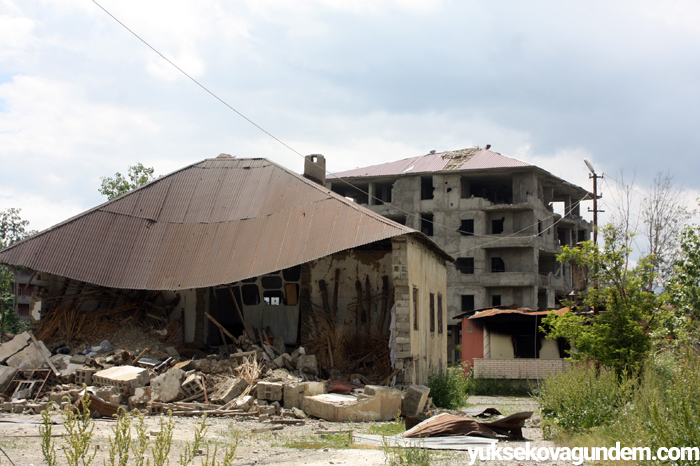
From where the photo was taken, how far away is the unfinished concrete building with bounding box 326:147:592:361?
4434 centimetres

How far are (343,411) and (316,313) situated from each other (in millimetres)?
4293

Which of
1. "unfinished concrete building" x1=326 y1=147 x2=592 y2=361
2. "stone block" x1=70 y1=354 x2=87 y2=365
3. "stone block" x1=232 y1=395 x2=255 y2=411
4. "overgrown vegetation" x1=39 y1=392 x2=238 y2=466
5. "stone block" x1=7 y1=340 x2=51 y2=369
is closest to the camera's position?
"overgrown vegetation" x1=39 y1=392 x2=238 y2=466

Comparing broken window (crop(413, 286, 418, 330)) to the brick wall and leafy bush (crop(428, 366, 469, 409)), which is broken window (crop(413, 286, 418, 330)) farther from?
the brick wall

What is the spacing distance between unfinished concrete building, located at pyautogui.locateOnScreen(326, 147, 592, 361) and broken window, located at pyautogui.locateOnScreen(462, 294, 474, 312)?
5 centimetres

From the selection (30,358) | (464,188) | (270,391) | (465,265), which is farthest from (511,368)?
(464,188)

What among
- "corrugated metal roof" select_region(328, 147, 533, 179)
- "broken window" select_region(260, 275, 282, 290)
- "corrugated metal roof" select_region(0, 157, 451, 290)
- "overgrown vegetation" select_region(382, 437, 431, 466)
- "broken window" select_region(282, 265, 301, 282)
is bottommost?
"overgrown vegetation" select_region(382, 437, 431, 466)

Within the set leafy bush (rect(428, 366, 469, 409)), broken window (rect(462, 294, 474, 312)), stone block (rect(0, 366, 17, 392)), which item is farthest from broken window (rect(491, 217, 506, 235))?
stone block (rect(0, 366, 17, 392))

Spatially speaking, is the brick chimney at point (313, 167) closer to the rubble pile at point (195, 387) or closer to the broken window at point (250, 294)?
the broken window at point (250, 294)

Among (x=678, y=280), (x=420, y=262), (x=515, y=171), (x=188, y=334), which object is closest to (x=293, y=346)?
(x=188, y=334)

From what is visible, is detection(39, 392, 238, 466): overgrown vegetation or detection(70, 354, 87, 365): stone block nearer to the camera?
detection(39, 392, 238, 466): overgrown vegetation

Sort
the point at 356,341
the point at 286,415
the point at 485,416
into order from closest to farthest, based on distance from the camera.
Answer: the point at 286,415
the point at 485,416
the point at 356,341

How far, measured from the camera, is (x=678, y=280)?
1377 cm

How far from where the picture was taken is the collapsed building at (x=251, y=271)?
15508 millimetres

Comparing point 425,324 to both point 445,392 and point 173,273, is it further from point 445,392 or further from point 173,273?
point 173,273
